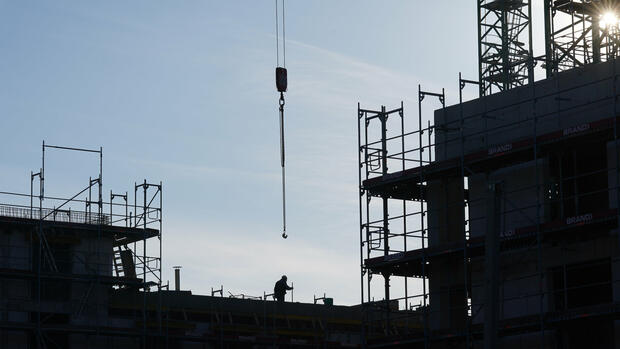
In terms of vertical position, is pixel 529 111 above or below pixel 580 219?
above

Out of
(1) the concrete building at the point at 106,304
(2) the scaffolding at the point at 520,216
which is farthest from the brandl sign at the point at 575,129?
(1) the concrete building at the point at 106,304

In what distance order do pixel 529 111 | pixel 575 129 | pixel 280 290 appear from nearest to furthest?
pixel 575 129
pixel 529 111
pixel 280 290

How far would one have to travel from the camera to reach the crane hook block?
54.3 m

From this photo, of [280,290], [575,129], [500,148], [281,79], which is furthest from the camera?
[280,290]

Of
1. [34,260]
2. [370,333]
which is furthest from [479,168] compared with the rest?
[34,260]

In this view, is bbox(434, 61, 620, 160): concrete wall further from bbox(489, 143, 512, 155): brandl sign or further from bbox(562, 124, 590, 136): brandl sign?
bbox(562, 124, 590, 136): brandl sign

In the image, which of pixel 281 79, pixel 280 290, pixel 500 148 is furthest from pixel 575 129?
pixel 280 290

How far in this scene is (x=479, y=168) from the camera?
→ 163 feet

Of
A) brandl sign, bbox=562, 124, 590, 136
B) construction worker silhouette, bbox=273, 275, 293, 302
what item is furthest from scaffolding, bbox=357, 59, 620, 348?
A: construction worker silhouette, bbox=273, 275, 293, 302

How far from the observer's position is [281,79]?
5459 cm

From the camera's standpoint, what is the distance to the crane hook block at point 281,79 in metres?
54.3

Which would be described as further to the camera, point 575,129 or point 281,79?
point 281,79

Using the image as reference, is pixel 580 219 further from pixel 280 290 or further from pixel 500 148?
pixel 280 290

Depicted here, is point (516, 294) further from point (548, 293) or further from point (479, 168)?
point (479, 168)
